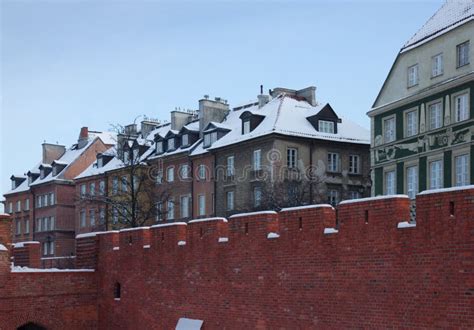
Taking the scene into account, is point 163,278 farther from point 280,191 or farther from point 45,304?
point 280,191

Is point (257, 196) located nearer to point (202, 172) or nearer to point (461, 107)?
point (202, 172)

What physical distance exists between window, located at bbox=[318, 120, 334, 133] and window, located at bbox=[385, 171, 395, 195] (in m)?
10.2

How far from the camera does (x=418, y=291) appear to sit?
1202 cm

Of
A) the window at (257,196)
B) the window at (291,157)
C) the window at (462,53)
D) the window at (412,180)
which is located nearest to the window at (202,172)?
the window at (257,196)

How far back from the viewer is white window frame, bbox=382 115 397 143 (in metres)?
35.3

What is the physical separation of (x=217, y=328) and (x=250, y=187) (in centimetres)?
2700

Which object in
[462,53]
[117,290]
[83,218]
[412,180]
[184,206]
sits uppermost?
[462,53]

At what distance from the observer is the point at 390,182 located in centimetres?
3509

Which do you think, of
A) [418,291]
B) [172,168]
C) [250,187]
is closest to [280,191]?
[250,187]

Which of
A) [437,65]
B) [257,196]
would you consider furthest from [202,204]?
[437,65]

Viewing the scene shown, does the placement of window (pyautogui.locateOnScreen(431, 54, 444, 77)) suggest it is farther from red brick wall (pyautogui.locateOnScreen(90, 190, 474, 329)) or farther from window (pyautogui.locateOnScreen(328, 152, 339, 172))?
red brick wall (pyautogui.locateOnScreen(90, 190, 474, 329))

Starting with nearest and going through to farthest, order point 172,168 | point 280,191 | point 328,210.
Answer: point 328,210 → point 280,191 → point 172,168

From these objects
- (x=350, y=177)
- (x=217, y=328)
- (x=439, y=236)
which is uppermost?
(x=350, y=177)

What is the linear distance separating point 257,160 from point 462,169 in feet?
49.9
